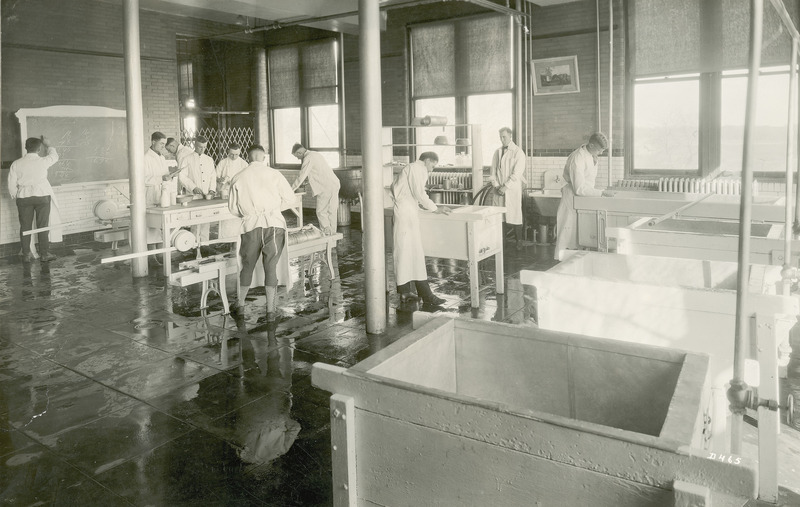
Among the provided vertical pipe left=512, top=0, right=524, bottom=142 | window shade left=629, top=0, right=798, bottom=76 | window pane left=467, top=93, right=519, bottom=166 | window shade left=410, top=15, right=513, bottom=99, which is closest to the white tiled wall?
window shade left=410, top=15, right=513, bottom=99

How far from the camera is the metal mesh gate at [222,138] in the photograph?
49.6ft

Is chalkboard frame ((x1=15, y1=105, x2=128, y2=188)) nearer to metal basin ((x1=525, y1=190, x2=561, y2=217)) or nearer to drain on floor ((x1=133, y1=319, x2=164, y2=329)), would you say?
drain on floor ((x1=133, y1=319, x2=164, y2=329))

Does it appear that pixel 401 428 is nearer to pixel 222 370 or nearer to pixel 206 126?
pixel 222 370

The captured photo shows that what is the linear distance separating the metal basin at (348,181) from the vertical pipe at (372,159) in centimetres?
673

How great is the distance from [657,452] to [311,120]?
1375 centimetres

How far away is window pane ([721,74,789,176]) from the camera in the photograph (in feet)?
29.6

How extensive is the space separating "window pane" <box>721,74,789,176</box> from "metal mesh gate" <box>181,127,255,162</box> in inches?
396

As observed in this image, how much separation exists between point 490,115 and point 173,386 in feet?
27.4

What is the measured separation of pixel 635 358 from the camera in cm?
225

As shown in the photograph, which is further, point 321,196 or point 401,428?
point 321,196

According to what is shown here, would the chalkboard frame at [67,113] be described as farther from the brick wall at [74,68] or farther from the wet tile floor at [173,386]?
the wet tile floor at [173,386]

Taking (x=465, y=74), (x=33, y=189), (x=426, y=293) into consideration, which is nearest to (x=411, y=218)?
(x=426, y=293)

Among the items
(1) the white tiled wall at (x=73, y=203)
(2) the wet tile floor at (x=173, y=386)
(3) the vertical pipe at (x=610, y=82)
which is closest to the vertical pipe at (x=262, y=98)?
(1) the white tiled wall at (x=73, y=203)

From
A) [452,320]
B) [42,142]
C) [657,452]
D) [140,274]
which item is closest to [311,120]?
[42,142]
